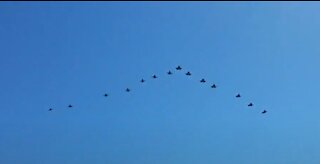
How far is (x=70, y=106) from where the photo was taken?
98.2 m

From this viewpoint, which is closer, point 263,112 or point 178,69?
point 178,69

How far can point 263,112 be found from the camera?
9919cm

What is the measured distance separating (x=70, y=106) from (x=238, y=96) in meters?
23.9

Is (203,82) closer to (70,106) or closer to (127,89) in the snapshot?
(127,89)

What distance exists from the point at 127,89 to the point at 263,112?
19844 millimetres

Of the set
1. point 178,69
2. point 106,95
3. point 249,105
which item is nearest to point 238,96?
point 249,105

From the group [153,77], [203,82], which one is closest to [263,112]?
[203,82]

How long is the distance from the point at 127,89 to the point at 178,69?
326 inches

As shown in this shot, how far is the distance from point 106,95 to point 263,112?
22843 mm

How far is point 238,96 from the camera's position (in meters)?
97.7

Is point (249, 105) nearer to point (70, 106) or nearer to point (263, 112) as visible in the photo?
point (263, 112)

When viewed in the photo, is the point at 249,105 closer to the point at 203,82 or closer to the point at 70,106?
the point at 203,82

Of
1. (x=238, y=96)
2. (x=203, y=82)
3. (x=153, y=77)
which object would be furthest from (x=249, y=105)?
(x=153, y=77)

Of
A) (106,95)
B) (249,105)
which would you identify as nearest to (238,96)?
(249,105)
